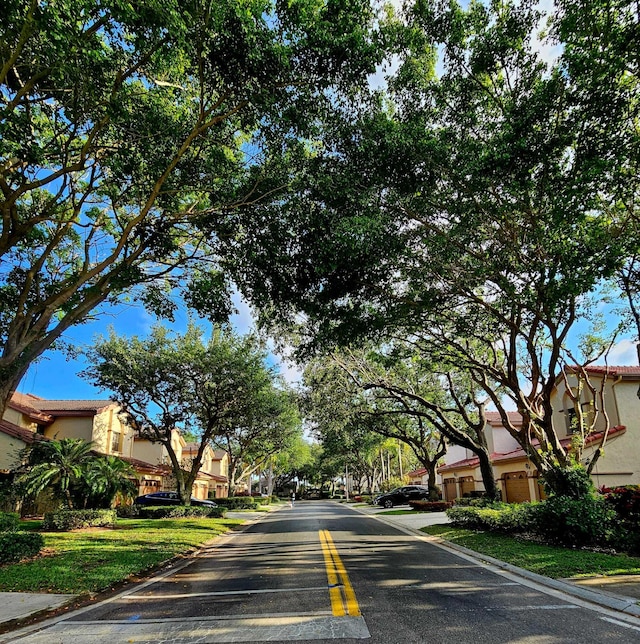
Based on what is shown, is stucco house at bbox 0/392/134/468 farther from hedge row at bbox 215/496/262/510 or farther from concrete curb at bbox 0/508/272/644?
concrete curb at bbox 0/508/272/644

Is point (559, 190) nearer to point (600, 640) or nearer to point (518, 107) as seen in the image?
point (518, 107)

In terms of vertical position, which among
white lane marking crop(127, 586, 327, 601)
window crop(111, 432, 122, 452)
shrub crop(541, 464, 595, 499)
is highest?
window crop(111, 432, 122, 452)

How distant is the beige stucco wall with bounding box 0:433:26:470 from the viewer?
23.4 metres

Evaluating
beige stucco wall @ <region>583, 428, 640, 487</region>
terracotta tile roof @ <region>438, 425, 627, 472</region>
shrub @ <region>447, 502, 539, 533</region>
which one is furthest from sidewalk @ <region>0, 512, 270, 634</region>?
beige stucco wall @ <region>583, 428, 640, 487</region>

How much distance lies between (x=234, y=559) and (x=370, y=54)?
11.7 m

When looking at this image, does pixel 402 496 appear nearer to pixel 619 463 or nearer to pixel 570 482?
pixel 619 463

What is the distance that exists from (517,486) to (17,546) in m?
25.2

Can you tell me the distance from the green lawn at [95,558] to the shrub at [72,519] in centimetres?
89

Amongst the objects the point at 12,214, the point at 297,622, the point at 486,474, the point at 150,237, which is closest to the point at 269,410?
the point at 486,474

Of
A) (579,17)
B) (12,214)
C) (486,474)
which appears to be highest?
(579,17)

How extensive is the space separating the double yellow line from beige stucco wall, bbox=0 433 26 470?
18373mm

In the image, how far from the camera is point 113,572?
31.6 ft

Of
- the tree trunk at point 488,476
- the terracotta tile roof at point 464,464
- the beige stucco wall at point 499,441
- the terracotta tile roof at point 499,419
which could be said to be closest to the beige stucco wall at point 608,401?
the tree trunk at point 488,476

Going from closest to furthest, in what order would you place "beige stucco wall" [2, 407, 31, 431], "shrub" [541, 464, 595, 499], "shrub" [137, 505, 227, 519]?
1. "shrub" [541, 464, 595, 499]
2. "shrub" [137, 505, 227, 519]
3. "beige stucco wall" [2, 407, 31, 431]
